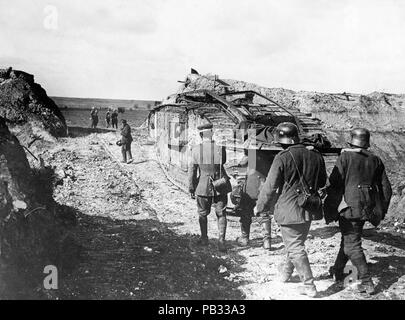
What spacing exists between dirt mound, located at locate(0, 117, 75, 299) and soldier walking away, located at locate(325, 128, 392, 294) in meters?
3.39

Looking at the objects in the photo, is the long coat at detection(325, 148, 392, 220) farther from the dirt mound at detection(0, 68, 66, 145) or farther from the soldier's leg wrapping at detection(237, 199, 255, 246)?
the dirt mound at detection(0, 68, 66, 145)

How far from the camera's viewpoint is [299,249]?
454 cm

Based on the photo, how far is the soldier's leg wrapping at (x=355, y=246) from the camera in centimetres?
460

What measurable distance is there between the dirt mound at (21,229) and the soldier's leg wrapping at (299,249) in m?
2.73

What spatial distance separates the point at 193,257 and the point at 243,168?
9.06 ft

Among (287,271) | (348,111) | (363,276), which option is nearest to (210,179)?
(287,271)

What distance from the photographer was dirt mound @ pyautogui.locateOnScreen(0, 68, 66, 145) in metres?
17.5

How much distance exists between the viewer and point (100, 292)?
15.0ft

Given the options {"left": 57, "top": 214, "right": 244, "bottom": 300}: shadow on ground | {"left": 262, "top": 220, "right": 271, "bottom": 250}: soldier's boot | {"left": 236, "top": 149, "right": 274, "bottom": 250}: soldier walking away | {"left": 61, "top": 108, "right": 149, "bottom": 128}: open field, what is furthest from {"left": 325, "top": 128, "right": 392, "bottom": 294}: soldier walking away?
{"left": 61, "top": 108, "right": 149, "bottom": 128}: open field

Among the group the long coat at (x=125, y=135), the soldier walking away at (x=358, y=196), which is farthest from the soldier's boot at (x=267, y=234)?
the long coat at (x=125, y=135)

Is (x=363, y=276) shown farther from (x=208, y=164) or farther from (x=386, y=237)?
(x=386, y=237)

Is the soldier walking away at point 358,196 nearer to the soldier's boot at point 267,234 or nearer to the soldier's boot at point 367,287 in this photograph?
the soldier's boot at point 367,287
